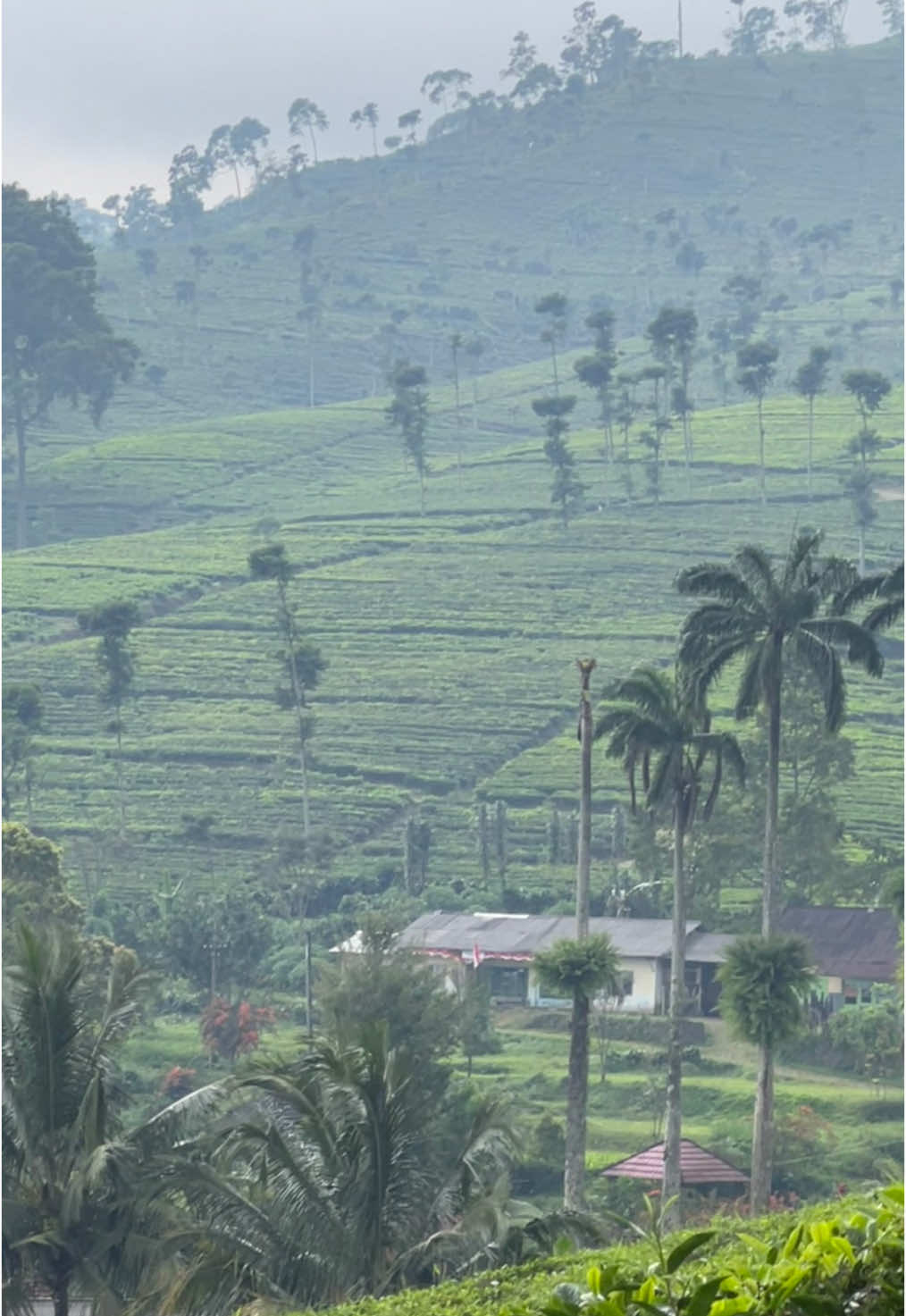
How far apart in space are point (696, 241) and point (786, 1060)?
138795 millimetres

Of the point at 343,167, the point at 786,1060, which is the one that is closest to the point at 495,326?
the point at 343,167

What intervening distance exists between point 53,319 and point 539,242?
63442 mm

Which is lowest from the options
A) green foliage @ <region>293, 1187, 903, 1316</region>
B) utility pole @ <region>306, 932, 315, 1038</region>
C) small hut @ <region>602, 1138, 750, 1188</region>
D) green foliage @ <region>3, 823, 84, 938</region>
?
utility pole @ <region>306, 932, 315, 1038</region>

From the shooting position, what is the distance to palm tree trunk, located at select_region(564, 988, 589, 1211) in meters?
26.2

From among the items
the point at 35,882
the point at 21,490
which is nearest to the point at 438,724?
the point at 35,882

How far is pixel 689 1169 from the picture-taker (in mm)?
29344

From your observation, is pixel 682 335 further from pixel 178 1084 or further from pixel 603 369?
pixel 178 1084

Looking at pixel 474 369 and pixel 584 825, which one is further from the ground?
pixel 474 369

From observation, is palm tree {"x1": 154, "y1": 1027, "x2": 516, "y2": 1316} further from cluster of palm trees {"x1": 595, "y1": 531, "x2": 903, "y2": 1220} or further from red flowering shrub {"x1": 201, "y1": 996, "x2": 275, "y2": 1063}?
red flowering shrub {"x1": 201, "y1": 996, "x2": 275, "y2": 1063}

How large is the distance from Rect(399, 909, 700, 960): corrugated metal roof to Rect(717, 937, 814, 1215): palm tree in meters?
16.8

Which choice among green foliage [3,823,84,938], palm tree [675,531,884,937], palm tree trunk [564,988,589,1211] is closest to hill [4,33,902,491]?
green foliage [3,823,84,938]

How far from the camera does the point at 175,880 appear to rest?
5544 cm

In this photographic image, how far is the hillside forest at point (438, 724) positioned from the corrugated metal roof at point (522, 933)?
1117 mm

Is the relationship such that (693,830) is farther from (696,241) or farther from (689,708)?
(696,241)
